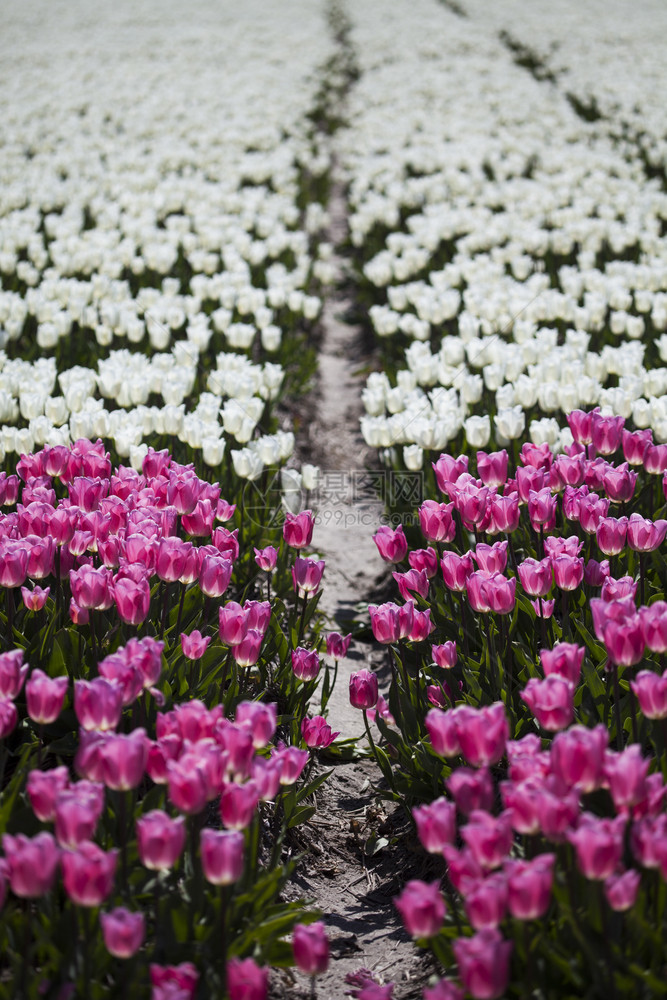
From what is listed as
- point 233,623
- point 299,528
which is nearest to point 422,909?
point 233,623

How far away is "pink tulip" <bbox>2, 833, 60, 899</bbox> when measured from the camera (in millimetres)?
1616

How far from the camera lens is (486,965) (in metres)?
1.56

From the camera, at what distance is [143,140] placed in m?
11.7

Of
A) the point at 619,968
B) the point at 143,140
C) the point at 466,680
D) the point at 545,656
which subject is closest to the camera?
the point at 619,968

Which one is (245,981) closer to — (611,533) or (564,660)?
(564,660)

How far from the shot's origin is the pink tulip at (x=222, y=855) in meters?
1.71

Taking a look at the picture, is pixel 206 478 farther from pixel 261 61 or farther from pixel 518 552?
pixel 261 61

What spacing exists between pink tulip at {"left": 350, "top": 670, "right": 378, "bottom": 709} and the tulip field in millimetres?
15

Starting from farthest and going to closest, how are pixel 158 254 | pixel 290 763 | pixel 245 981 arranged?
pixel 158 254 → pixel 290 763 → pixel 245 981

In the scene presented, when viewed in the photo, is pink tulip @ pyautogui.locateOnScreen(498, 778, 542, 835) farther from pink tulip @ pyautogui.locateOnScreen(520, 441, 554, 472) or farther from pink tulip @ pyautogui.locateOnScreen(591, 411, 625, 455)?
pink tulip @ pyautogui.locateOnScreen(591, 411, 625, 455)

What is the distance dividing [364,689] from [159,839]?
1017 mm

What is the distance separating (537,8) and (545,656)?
92.1ft

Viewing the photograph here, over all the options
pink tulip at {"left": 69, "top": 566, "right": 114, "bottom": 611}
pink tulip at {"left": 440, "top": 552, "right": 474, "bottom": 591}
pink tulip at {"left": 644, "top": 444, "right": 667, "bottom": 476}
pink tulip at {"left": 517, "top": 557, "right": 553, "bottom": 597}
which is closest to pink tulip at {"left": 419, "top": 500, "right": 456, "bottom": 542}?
pink tulip at {"left": 440, "top": 552, "right": 474, "bottom": 591}

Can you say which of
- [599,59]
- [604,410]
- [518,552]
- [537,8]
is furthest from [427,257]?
[537,8]
